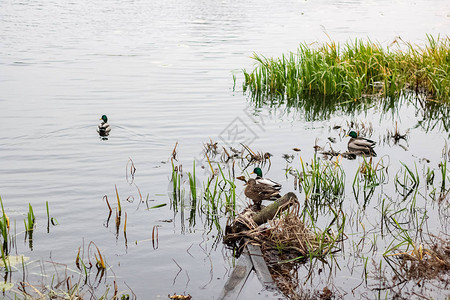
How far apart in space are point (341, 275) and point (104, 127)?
27.4ft

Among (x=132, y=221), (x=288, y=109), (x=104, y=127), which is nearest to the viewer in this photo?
(x=132, y=221)

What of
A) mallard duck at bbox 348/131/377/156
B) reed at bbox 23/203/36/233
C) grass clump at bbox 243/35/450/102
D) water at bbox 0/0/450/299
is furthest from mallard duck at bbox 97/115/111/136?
grass clump at bbox 243/35/450/102

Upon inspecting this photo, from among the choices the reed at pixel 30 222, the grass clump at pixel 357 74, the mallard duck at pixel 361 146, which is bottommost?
the reed at pixel 30 222

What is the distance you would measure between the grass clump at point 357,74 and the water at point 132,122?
37.8 inches

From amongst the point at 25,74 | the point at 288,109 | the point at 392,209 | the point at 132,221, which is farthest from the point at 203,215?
the point at 25,74

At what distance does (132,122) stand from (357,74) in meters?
7.09

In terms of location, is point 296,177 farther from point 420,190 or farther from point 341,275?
point 341,275

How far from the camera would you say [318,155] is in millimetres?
12562

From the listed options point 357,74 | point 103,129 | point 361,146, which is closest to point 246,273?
point 361,146

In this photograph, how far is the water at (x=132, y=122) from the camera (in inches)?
316

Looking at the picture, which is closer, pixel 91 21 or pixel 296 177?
pixel 296 177

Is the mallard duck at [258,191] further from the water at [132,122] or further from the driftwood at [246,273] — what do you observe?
the driftwood at [246,273]

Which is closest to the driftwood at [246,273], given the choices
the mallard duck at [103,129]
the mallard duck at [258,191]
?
the mallard duck at [258,191]

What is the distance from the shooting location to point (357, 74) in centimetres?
1817
